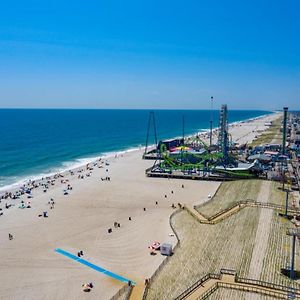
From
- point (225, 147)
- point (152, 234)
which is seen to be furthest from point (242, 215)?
point (225, 147)

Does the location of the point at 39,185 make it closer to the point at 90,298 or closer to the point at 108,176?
the point at 108,176

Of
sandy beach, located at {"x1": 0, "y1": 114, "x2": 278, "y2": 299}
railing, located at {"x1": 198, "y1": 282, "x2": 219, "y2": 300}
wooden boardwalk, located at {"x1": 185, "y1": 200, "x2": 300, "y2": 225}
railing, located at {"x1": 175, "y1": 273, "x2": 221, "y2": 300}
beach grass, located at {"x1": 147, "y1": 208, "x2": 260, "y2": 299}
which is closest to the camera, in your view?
railing, located at {"x1": 198, "y1": 282, "x2": 219, "y2": 300}

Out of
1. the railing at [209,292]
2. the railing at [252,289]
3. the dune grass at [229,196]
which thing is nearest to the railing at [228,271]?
the railing at [252,289]

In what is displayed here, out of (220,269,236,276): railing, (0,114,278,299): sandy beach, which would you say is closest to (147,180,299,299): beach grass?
(220,269,236,276): railing

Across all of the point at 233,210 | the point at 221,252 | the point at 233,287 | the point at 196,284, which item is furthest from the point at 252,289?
the point at 233,210

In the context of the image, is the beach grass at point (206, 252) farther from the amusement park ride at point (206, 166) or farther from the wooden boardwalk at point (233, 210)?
the amusement park ride at point (206, 166)

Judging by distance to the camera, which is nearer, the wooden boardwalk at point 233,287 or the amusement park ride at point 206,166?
the wooden boardwalk at point 233,287

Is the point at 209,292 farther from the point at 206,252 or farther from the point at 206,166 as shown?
the point at 206,166

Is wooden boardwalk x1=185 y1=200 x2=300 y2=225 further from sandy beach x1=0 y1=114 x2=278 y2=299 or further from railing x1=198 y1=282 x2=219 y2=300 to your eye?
railing x1=198 y1=282 x2=219 y2=300
